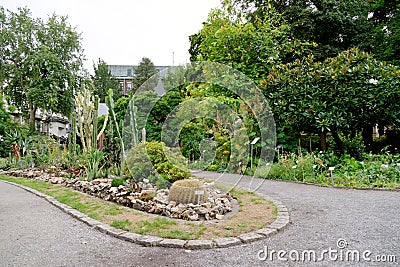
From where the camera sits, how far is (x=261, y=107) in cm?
820

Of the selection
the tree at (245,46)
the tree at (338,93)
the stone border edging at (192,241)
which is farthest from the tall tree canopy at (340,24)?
the stone border edging at (192,241)

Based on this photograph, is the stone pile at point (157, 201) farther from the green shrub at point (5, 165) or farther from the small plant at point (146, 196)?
the green shrub at point (5, 165)

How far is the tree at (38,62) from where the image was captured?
19062 millimetres

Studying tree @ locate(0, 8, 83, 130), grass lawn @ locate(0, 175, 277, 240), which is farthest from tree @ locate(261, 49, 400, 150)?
tree @ locate(0, 8, 83, 130)

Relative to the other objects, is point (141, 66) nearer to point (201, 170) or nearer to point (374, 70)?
point (201, 170)

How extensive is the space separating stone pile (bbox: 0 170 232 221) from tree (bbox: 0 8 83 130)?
1566 cm

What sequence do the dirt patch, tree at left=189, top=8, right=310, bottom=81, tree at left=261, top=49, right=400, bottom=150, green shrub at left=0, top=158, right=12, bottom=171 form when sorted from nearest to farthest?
the dirt patch < tree at left=261, top=49, right=400, bottom=150 < tree at left=189, top=8, right=310, bottom=81 < green shrub at left=0, top=158, right=12, bottom=171

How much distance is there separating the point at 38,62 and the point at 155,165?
1766cm

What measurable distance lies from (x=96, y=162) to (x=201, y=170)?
3.88m

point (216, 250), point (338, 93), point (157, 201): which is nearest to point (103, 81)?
point (338, 93)

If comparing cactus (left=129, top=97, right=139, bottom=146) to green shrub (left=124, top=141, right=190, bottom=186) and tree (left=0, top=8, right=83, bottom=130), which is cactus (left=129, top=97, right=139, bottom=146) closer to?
green shrub (left=124, top=141, right=190, bottom=186)

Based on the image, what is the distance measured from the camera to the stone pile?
12.2 feet

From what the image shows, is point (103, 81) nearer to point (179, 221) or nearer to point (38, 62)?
point (38, 62)

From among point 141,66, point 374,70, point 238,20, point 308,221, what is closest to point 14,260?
point 308,221
